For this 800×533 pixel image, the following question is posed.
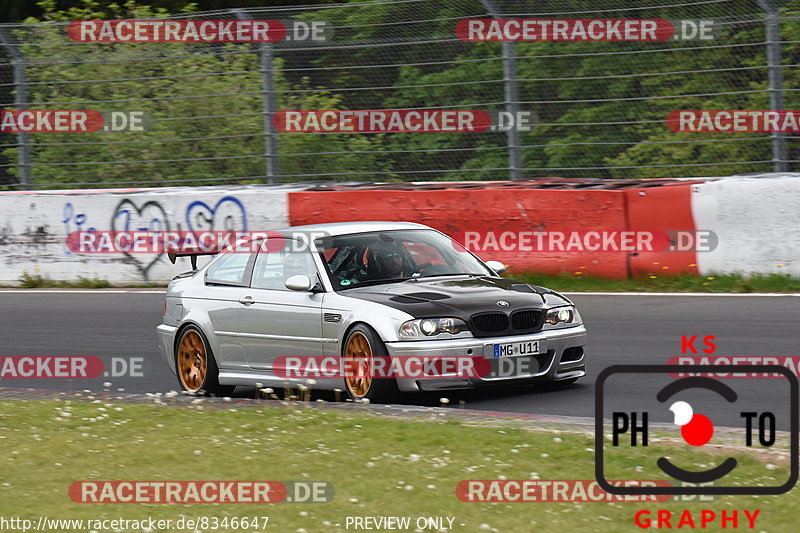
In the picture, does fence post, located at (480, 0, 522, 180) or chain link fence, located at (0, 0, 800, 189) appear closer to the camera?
chain link fence, located at (0, 0, 800, 189)

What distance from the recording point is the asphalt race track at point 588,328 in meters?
10.3

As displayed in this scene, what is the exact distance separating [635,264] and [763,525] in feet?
32.6

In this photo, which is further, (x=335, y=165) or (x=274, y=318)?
(x=335, y=165)

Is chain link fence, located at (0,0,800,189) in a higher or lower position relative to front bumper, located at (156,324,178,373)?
higher

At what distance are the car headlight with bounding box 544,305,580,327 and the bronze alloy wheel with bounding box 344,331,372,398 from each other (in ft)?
4.55

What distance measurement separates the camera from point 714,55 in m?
16.1

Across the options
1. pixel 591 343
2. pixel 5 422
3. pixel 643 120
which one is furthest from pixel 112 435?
pixel 643 120

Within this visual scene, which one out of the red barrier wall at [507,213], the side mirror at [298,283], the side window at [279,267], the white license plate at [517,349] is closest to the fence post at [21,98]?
the red barrier wall at [507,213]

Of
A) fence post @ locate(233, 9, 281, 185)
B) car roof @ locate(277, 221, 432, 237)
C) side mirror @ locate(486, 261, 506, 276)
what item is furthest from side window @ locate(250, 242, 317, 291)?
fence post @ locate(233, 9, 281, 185)

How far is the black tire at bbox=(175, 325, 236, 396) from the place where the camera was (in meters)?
11.3

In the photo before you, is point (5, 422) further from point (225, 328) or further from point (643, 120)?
point (643, 120)

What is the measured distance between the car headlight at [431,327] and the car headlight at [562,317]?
757 millimetres

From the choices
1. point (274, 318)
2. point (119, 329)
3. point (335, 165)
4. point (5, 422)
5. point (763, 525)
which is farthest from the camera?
point (335, 165)

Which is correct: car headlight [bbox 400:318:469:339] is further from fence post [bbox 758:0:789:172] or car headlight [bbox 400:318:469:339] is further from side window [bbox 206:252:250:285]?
fence post [bbox 758:0:789:172]
